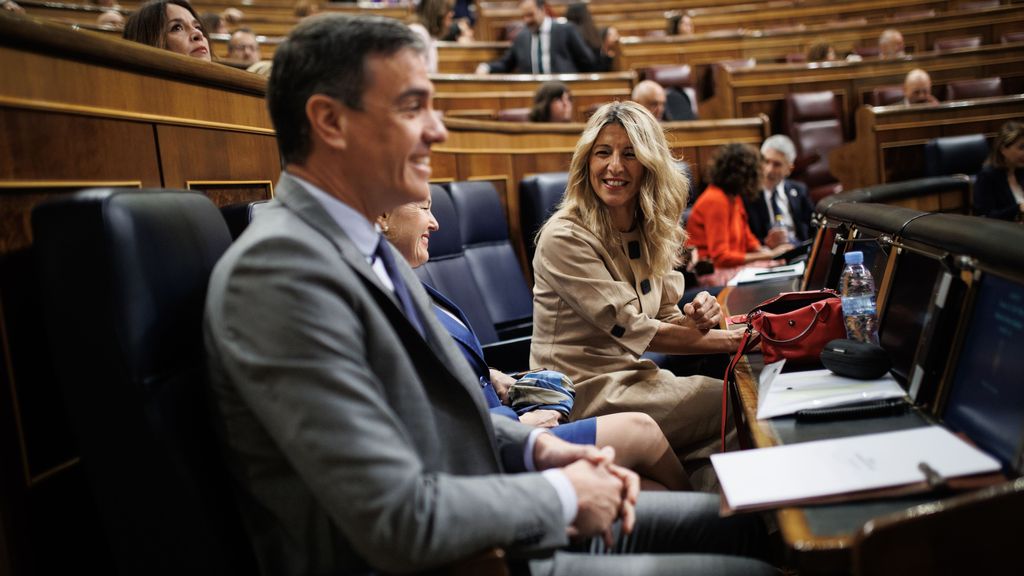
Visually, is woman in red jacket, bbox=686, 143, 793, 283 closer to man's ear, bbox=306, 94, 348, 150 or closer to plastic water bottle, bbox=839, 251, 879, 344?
plastic water bottle, bbox=839, 251, 879, 344

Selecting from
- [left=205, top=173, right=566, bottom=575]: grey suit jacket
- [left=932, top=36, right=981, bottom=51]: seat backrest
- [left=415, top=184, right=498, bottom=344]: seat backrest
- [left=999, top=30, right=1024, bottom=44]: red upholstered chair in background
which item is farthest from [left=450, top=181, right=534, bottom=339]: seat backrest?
[left=999, top=30, right=1024, bottom=44]: red upholstered chair in background

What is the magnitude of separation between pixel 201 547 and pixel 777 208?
2.99 m

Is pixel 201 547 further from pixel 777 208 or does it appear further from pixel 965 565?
pixel 777 208

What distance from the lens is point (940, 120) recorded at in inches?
155

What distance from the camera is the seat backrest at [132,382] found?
0.66 meters

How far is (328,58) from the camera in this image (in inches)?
29.0

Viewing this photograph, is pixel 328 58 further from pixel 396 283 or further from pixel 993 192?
pixel 993 192

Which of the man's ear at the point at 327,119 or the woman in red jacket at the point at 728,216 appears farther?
the woman in red jacket at the point at 728,216

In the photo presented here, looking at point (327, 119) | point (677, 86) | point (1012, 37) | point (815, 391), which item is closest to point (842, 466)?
point (815, 391)

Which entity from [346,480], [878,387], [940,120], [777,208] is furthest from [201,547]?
[940,120]

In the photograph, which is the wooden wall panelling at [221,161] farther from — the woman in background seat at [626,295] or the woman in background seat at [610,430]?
the woman in background seat at [626,295]

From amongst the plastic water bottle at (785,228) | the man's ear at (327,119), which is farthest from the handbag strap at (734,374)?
the plastic water bottle at (785,228)

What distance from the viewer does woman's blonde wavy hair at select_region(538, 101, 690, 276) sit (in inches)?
63.8

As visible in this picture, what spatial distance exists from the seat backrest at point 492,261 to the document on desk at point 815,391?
120 cm
